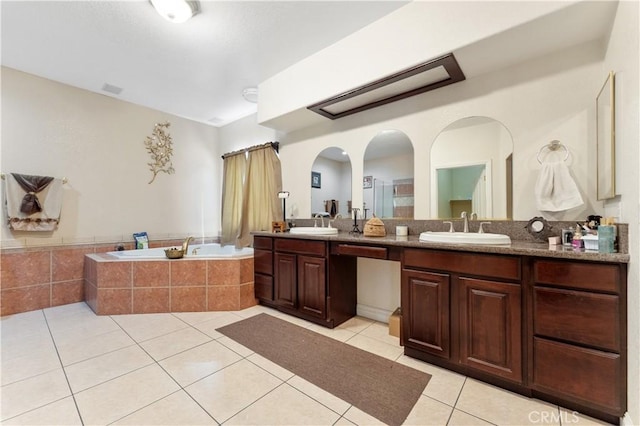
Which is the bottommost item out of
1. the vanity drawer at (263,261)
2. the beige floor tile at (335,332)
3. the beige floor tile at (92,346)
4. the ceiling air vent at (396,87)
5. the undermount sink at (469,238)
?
the beige floor tile at (335,332)

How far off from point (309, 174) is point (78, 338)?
267 cm

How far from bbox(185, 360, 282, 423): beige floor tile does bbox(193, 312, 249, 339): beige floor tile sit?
0.61 metres

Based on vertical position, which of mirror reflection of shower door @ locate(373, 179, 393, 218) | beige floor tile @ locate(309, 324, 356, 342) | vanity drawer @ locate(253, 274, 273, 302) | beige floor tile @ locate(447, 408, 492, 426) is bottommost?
beige floor tile @ locate(309, 324, 356, 342)

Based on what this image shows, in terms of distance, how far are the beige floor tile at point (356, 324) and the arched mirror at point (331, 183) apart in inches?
42.2

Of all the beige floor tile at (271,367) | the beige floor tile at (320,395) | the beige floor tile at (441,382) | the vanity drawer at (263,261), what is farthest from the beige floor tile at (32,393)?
the beige floor tile at (441,382)

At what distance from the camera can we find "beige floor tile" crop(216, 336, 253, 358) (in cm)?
200

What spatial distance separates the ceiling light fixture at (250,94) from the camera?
331 cm

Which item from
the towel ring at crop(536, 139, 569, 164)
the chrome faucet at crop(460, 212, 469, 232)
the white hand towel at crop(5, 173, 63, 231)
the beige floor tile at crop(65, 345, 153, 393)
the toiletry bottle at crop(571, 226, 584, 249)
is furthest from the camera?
the white hand towel at crop(5, 173, 63, 231)

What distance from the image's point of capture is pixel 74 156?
127 inches

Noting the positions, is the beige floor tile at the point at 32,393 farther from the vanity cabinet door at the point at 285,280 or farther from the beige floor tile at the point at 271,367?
the vanity cabinet door at the point at 285,280

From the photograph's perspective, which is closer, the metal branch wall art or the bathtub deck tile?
the bathtub deck tile

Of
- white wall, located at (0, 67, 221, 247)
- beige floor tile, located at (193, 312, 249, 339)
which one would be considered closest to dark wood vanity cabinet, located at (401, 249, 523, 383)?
beige floor tile, located at (193, 312, 249, 339)

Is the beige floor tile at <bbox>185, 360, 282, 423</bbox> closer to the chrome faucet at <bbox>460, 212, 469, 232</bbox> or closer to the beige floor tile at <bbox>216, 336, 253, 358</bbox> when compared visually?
the beige floor tile at <bbox>216, 336, 253, 358</bbox>

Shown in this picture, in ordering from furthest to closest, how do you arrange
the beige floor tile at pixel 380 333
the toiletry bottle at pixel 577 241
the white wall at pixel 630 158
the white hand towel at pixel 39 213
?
the white hand towel at pixel 39 213 < the beige floor tile at pixel 380 333 < the toiletry bottle at pixel 577 241 < the white wall at pixel 630 158
